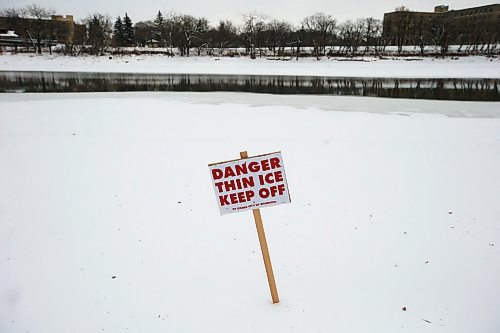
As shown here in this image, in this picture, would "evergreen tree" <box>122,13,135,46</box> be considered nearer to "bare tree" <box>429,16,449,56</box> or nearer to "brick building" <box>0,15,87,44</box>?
"brick building" <box>0,15,87,44</box>

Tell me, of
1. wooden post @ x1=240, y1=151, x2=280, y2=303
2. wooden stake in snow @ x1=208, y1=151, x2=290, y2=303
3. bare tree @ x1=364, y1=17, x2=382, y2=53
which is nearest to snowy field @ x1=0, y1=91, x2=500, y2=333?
wooden post @ x1=240, y1=151, x2=280, y2=303

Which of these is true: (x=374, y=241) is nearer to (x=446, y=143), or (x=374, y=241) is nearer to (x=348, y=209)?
(x=348, y=209)

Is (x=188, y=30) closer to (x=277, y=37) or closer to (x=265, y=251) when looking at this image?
(x=277, y=37)

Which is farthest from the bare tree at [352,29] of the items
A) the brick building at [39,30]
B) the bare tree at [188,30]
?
the brick building at [39,30]

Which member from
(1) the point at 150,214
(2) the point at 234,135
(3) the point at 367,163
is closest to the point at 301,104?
(2) the point at 234,135

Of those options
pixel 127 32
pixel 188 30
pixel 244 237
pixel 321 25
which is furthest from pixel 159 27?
pixel 244 237

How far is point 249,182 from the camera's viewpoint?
9.64ft

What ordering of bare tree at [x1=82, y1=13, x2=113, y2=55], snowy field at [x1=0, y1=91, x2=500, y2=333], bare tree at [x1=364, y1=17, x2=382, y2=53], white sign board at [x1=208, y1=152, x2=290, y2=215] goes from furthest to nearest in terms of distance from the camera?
bare tree at [x1=364, y1=17, x2=382, y2=53], bare tree at [x1=82, y1=13, x2=113, y2=55], snowy field at [x1=0, y1=91, x2=500, y2=333], white sign board at [x1=208, y1=152, x2=290, y2=215]

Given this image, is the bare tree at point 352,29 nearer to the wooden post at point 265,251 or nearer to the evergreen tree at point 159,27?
the evergreen tree at point 159,27

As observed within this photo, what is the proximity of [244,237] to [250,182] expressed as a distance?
1.96m

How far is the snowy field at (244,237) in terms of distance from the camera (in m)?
3.39

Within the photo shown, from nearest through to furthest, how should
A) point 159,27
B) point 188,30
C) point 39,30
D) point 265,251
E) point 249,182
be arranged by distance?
point 249,182, point 265,251, point 39,30, point 188,30, point 159,27

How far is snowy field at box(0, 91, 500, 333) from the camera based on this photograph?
339 cm

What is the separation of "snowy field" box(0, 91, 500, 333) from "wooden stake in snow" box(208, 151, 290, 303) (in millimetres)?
1154
